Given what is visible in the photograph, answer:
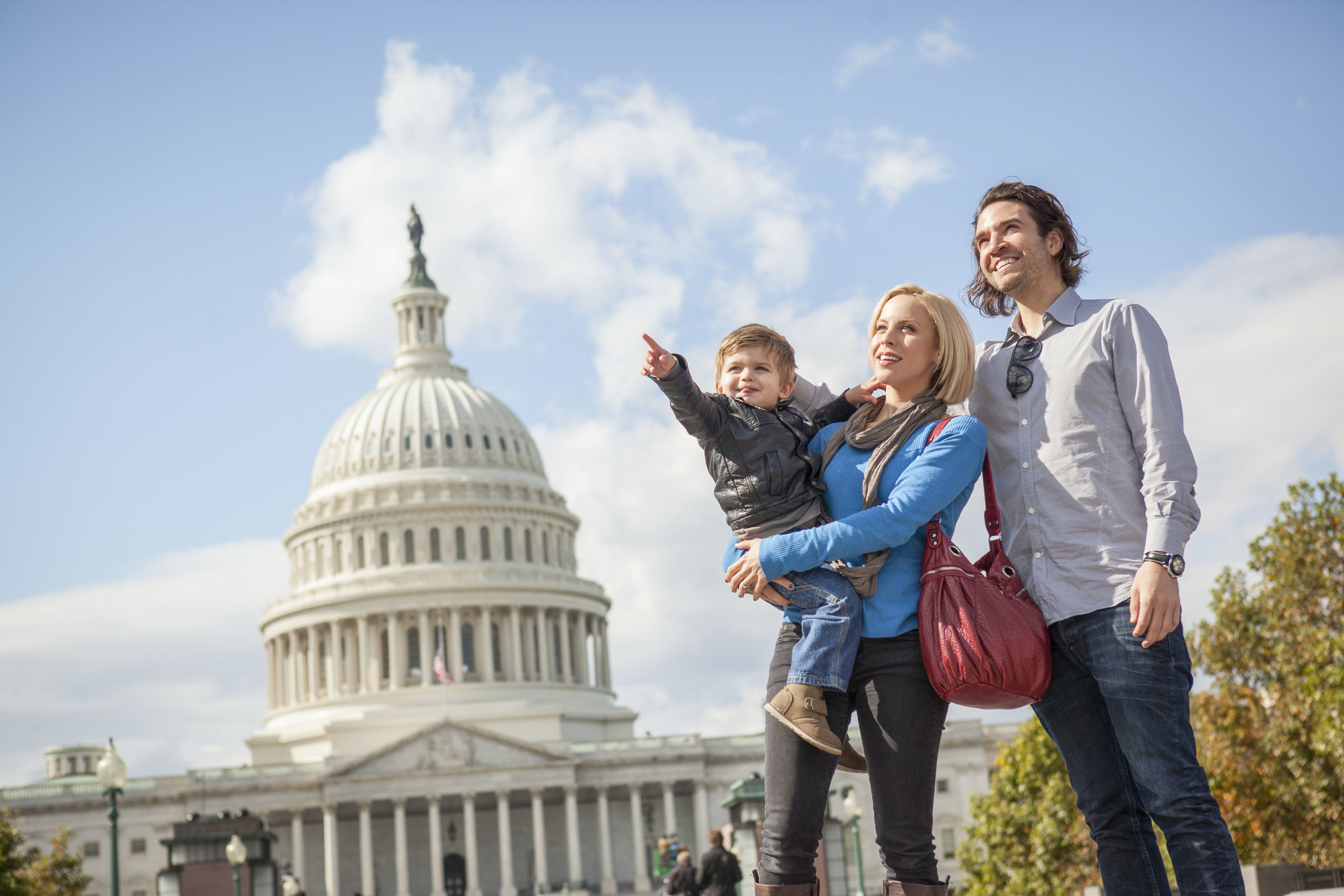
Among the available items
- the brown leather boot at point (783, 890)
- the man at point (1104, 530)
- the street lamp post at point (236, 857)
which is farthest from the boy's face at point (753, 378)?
the street lamp post at point (236, 857)

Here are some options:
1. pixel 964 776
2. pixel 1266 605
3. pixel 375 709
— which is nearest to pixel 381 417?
pixel 375 709

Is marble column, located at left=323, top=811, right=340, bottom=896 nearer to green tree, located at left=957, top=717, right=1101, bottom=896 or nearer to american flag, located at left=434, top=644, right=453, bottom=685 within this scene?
american flag, located at left=434, top=644, right=453, bottom=685

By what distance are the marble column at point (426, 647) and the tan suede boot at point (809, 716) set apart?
87043mm

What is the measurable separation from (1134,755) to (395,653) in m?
88.7

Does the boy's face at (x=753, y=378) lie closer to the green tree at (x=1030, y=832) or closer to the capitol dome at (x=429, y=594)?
the green tree at (x=1030, y=832)

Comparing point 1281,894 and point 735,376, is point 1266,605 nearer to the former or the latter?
point 1281,894

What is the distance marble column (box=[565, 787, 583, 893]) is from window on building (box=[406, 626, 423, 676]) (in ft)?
49.1

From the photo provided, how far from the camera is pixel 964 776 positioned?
274 feet

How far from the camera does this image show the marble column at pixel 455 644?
91.9 m

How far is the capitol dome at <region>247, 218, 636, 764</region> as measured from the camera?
89312 mm

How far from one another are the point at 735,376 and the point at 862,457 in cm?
61

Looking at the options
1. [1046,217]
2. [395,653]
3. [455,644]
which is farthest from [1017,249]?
[455,644]

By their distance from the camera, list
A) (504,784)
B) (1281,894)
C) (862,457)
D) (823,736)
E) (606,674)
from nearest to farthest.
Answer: (823,736)
(862,457)
(1281,894)
(504,784)
(606,674)

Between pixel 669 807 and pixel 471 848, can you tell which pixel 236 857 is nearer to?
pixel 471 848
